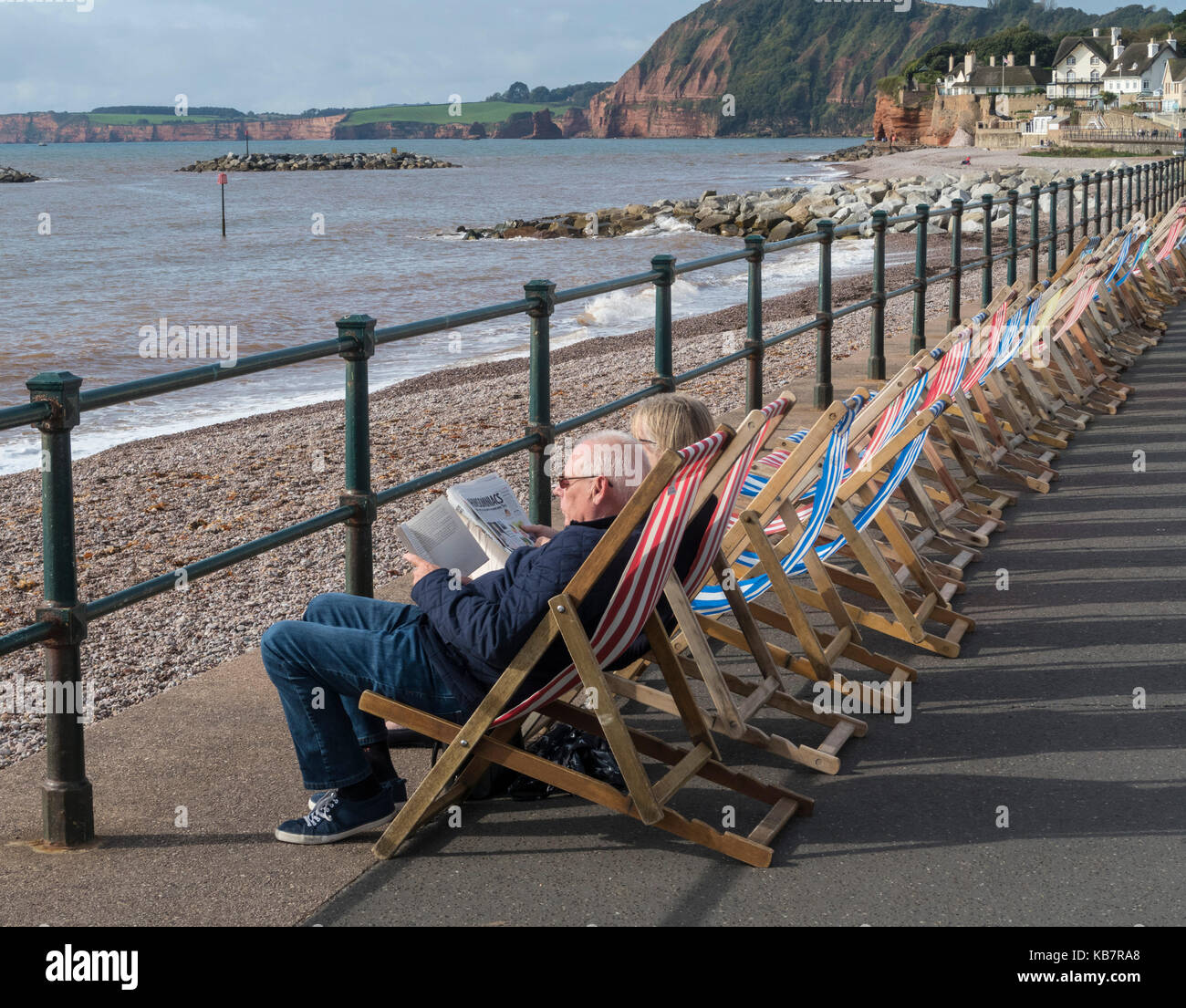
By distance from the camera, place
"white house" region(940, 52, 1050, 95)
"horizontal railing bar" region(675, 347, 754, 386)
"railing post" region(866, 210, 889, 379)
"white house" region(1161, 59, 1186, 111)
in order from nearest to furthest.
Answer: "horizontal railing bar" region(675, 347, 754, 386)
"railing post" region(866, 210, 889, 379)
"white house" region(1161, 59, 1186, 111)
"white house" region(940, 52, 1050, 95)

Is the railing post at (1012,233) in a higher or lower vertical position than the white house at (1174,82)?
lower

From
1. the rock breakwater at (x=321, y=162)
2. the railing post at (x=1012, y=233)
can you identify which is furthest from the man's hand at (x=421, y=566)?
the rock breakwater at (x=321, y=162)

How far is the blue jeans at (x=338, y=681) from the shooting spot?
3496 mm

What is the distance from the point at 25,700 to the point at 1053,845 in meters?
4.04

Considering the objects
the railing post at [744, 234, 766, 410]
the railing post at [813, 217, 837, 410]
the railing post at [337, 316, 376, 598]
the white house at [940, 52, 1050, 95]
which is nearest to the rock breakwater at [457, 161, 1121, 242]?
the railing post at [813, 217, 837, 410]

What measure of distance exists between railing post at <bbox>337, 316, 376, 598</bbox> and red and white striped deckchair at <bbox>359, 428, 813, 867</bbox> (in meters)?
0.89

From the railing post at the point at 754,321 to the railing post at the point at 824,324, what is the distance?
32.3 inches

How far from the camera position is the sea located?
17656 mm

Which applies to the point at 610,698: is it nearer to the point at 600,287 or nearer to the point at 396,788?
the point at 396,788

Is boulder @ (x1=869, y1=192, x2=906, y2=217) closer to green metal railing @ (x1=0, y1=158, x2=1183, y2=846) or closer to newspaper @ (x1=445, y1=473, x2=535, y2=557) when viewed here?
green metal railing @ (x1=0, y1=158, x2=1183, y2=846)

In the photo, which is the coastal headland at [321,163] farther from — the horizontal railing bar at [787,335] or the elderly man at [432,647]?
the elderly man at [432,647]

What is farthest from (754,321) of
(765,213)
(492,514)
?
(765,213)

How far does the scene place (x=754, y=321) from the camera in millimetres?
8656

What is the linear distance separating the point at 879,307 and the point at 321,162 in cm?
14997
